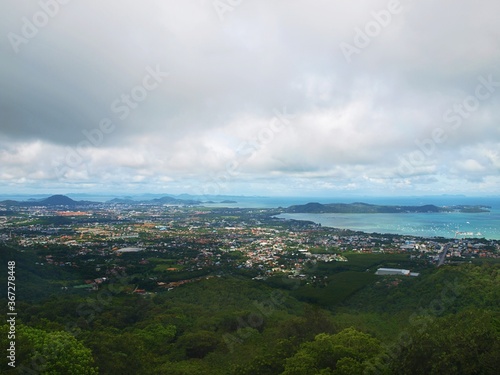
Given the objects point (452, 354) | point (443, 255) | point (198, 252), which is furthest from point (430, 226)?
point (452, 354)

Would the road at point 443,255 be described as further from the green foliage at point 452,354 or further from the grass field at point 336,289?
the green foliage at point 452,354

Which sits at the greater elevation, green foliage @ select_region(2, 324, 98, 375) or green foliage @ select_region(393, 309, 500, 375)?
green foliage @ select_region(393, 309, 500, 375)

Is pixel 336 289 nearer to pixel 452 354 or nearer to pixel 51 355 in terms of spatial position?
pixel 452 354

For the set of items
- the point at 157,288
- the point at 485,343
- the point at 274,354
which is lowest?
the point at 157,288

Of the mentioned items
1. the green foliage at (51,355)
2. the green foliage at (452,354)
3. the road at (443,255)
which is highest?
the green foliage at (452,354)

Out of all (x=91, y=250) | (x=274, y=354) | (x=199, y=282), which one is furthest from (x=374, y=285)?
(x=91, y=250)

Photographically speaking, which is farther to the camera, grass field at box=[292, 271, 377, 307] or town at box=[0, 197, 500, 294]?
town at box=[0, 197, 500, 294]

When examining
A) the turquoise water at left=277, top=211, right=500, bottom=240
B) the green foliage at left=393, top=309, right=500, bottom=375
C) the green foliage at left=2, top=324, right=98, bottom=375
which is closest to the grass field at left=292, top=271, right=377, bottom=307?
the green foliage at left=393, top=309, right=500, bottom=375

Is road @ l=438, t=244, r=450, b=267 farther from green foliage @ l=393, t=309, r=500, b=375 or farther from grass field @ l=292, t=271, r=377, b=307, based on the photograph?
green foliage @ l=393, t=309, r=500, b=375

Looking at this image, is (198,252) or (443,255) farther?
(198,252)

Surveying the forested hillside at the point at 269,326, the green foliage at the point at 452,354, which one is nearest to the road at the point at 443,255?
the forested hillside at the point at 269,326

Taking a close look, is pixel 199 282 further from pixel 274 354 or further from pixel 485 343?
pixel 485 343
